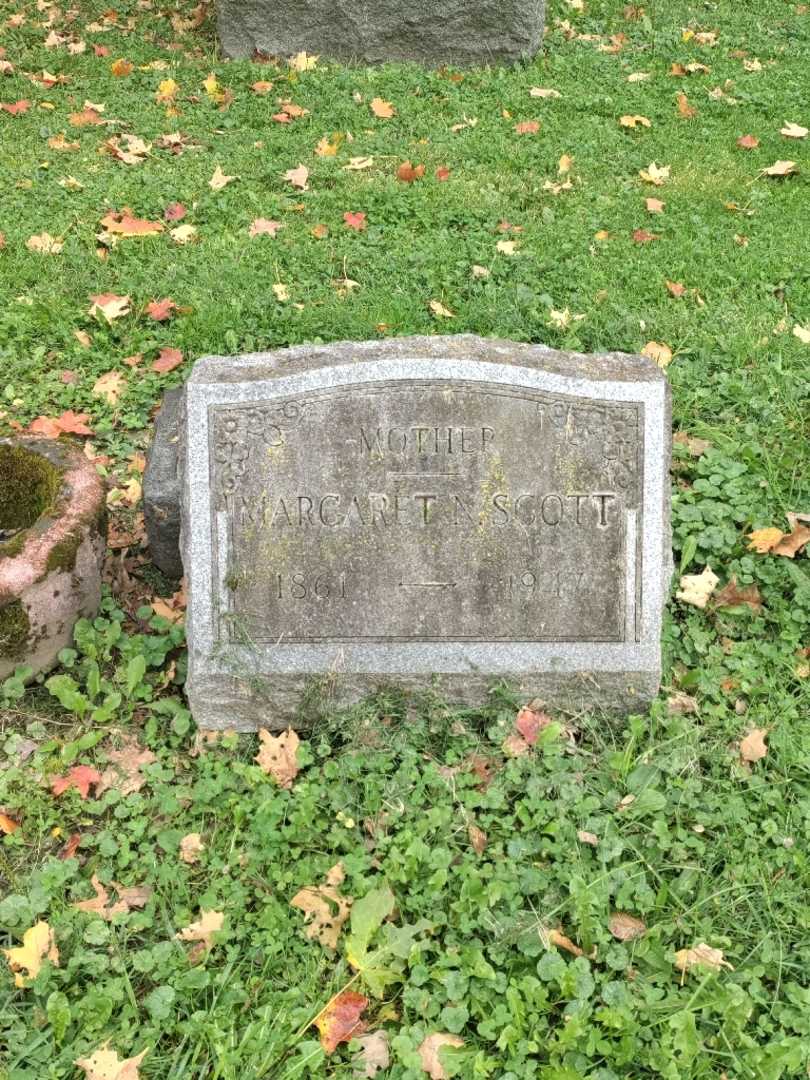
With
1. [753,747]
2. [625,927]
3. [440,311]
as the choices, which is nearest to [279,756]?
[625,927]

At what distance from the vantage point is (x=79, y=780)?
10.1ft

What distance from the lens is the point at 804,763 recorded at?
311cm

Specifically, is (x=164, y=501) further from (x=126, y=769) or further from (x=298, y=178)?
(x=298, y=178)

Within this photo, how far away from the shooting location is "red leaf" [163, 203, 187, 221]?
5770mm

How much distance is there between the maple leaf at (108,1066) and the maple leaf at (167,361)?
10.5 feet

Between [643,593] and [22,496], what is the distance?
7.20 ft

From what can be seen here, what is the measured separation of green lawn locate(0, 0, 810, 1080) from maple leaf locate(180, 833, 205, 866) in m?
0.04

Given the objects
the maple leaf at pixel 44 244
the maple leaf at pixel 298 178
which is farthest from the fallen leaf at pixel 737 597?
the maple leaf at pixel 44 244

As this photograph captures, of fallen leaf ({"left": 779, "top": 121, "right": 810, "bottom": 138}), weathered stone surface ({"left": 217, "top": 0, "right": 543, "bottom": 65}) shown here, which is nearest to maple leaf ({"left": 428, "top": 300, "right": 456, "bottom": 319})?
fallen leaf ({"left": 779, "top": 121, "right": 810, "bottom": 138})

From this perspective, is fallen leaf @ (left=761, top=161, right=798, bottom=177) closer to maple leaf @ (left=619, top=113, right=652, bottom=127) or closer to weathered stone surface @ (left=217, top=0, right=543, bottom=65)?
maple leaf @ (left=619, top=113, right=652, bottom=127)

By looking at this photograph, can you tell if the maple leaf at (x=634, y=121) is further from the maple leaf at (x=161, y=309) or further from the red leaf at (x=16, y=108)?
the red leaf at (x=16, y=108)

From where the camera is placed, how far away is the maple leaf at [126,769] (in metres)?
3.12

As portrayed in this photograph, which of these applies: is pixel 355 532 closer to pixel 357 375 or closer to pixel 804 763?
pixel 357 375

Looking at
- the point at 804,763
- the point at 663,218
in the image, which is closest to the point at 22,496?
the point at 804,763
